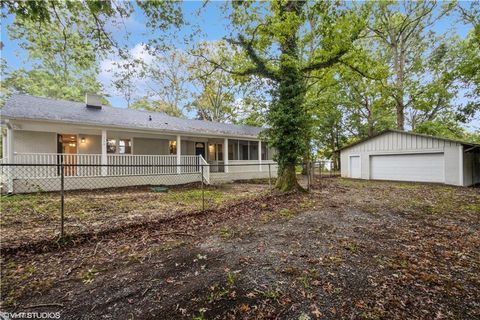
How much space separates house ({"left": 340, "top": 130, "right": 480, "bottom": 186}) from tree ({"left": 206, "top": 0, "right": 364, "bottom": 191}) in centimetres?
871

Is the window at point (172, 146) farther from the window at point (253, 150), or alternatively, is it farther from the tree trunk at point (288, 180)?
the tree trunk at point (288, 180)

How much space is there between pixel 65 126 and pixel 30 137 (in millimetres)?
1669

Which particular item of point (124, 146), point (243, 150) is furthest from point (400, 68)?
point (124, 146)

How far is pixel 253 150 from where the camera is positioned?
16.9 metres

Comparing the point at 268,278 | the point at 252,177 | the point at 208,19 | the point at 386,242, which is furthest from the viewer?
the point at 252,177

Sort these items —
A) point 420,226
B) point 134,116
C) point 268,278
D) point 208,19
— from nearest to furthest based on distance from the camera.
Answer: point 268,278 < point 420,226 < point 208,19 < point 134,116

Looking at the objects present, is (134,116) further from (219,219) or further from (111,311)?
(111,311)

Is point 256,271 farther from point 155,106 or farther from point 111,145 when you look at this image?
point 155,106

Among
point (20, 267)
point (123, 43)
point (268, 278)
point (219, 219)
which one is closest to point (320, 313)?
point (268, 278)

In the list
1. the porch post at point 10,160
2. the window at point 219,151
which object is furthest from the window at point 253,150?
the porch post at point 10,160

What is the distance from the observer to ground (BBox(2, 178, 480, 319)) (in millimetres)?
2230

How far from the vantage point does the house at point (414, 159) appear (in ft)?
39.4

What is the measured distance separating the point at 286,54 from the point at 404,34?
1562 cm

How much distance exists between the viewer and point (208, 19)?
6.64 m
